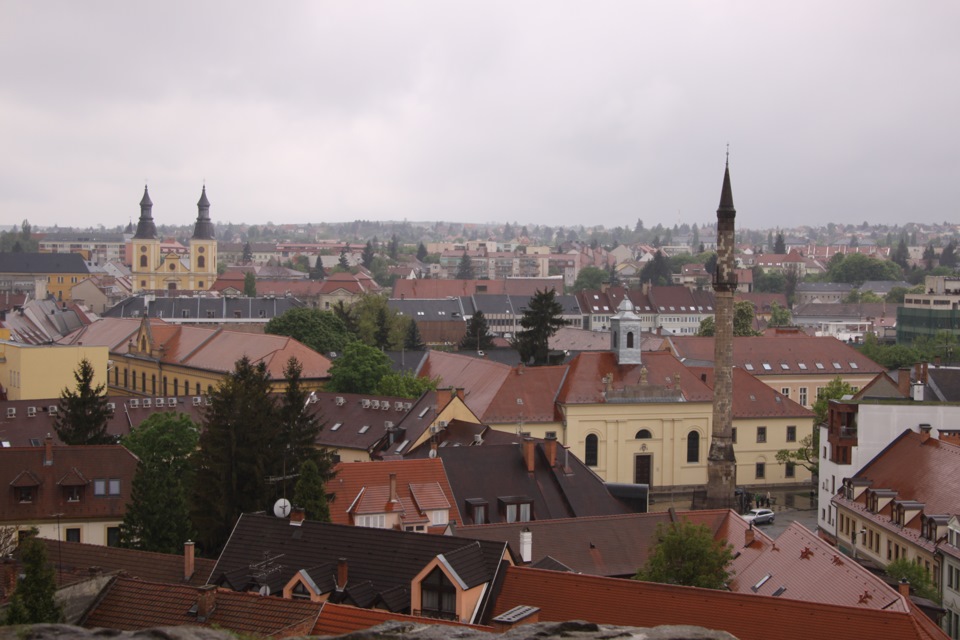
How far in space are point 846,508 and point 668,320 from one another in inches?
4042

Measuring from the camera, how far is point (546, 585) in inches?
1017

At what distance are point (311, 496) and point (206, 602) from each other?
1092 centimetres

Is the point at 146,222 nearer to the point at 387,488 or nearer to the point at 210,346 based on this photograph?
the point at 210,346

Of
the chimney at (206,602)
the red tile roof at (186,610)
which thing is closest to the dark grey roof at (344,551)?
the red tile roof at (186,610)

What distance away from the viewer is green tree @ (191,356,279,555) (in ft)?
125

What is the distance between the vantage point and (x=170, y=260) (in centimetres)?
15950

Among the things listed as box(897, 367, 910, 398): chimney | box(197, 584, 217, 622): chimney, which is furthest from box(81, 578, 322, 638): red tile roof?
box(897, 367, 910, 398): chimney

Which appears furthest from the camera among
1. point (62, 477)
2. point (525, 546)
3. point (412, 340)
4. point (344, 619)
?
point (412, 340)

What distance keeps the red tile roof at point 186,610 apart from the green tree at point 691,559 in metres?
10.5

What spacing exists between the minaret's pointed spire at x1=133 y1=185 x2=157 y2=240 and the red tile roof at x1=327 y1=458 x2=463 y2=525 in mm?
123231

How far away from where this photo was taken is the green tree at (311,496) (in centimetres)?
3253

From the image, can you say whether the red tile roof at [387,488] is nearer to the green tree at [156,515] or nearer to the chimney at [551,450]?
the green tree at [156,515]

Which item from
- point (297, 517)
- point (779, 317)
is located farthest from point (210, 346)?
point (779, 317)

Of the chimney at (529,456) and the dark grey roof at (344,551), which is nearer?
the dark grey roof at (344,551)
